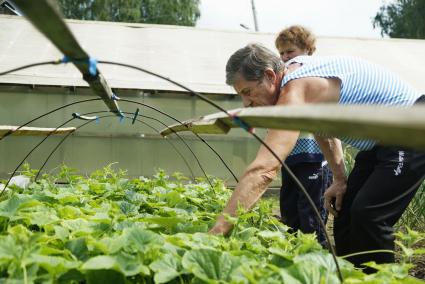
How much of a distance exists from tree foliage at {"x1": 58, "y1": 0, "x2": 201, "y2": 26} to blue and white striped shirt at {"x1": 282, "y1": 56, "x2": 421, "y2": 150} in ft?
65.9

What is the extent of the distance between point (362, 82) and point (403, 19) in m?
25.7

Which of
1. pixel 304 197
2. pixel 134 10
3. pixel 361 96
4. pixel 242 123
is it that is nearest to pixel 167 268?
pixel 242 123

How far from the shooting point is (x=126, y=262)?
1.16 meters

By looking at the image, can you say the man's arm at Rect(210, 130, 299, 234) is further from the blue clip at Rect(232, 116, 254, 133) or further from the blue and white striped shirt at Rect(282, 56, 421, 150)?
the blue clip at Rect(232, 116, 254, 133)

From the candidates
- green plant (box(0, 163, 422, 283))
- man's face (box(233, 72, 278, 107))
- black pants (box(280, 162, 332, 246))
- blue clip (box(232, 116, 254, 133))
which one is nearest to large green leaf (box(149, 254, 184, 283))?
green plant (box(0, 163, 422, 283))

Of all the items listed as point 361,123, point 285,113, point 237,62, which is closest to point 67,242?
point 285,113

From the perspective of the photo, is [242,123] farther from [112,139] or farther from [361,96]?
[112,139]

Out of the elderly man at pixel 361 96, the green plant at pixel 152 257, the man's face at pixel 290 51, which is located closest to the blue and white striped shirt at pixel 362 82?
the elderly man at pixel 361 96

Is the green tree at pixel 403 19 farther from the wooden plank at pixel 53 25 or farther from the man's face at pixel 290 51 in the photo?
the wooden plank at pixel 53 25

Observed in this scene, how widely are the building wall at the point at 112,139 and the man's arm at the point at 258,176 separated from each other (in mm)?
6095

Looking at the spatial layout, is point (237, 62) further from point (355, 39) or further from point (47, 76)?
point (355, 39)

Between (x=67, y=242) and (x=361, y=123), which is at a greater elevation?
(x=361, y=123)

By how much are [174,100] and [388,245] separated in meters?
6.14

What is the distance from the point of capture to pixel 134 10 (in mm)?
21875
